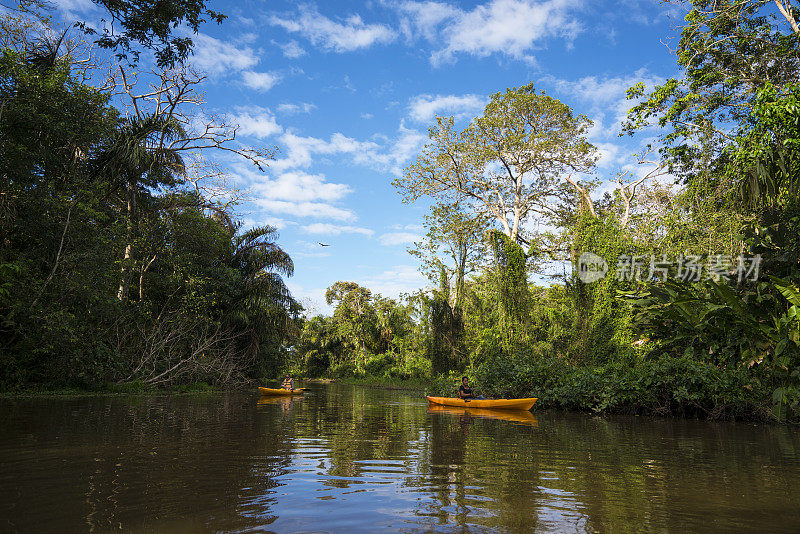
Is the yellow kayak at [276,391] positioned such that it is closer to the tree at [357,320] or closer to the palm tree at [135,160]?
the palm tree at [135,160]

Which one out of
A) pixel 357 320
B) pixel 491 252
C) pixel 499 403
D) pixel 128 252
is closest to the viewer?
pixel 499 403

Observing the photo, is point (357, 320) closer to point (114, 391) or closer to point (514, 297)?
point (514, 297)

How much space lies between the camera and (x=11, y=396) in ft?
42.9

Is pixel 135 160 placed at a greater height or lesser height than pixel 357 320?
greater

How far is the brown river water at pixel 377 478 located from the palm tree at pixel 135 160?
28.0 ft

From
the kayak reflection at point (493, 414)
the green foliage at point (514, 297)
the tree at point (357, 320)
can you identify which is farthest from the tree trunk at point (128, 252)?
the tree at point (357, 320)

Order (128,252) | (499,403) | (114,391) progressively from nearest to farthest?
(499,403) → (114,391) → (128,252)

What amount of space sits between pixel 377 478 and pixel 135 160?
14565mm

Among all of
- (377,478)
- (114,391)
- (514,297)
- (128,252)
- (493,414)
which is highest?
(128,252)

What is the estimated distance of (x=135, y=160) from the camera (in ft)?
51.8

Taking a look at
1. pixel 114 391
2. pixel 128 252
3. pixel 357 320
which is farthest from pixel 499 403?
pixel 357 320

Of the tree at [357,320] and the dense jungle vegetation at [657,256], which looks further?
the tree at [357,320]

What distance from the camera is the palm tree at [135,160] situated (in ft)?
51.8

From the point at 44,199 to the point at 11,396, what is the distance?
5.44 metres
